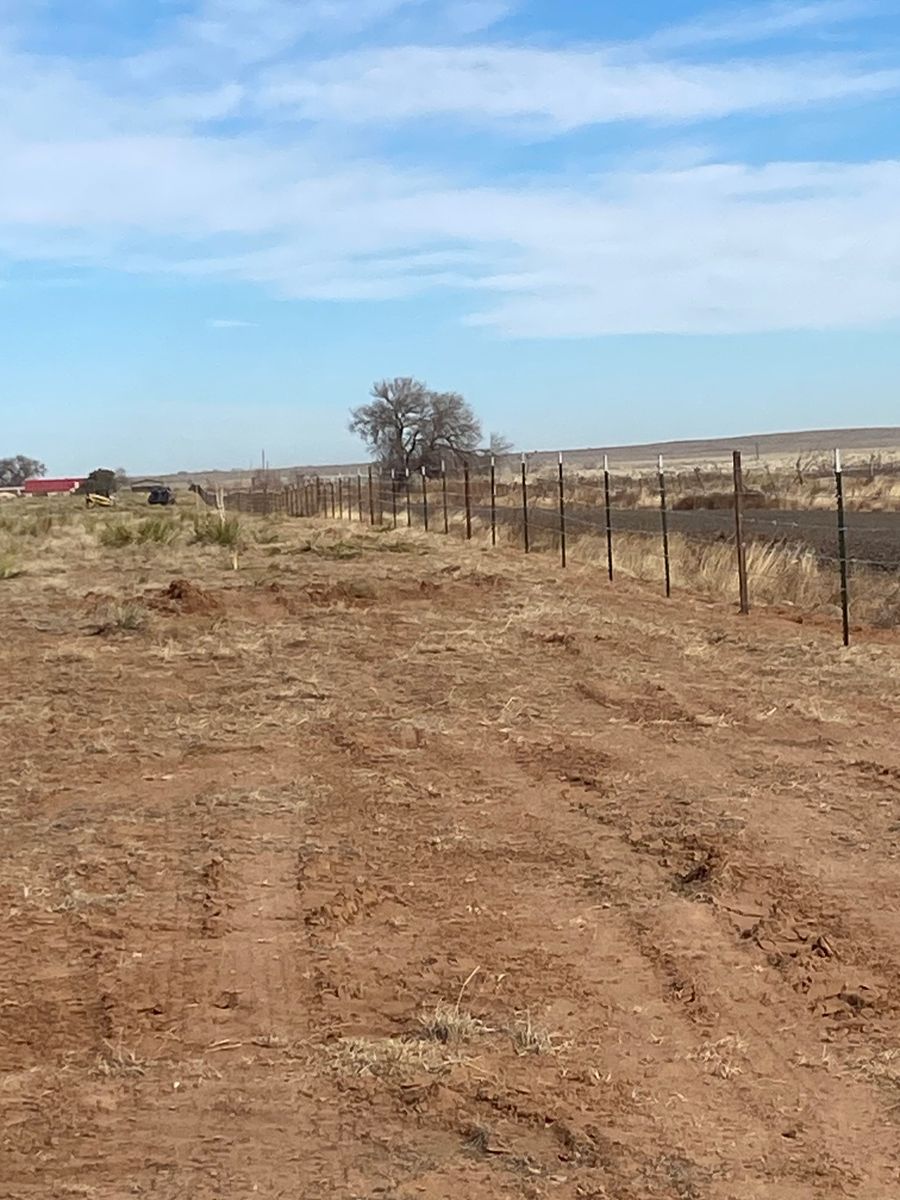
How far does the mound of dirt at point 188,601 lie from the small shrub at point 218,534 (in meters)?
11.4

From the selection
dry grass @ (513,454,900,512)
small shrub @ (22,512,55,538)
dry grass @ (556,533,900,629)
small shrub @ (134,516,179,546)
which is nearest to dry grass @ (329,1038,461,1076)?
dry grass @ (556,533,900,629)

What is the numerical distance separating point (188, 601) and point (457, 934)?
13611 millimetres

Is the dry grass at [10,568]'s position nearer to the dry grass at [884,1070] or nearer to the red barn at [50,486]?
the dry grass at [884,1070]

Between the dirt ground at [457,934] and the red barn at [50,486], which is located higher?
the red barn at [50,486]

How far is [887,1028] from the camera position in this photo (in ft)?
15.9

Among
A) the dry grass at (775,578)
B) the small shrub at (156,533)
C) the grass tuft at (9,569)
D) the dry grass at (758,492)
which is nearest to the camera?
the dry grass at (775,578)

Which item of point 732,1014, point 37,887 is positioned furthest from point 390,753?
point 732,1014

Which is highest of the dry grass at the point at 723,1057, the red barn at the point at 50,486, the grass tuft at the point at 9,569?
the red barn at the point at 50,486

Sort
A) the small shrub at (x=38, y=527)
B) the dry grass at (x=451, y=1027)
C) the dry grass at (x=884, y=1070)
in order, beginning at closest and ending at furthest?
the dry grass at (x=884, y=1070) < the dry grass at (x=451, y=1027) < the small shrub at (x=38, y=527)

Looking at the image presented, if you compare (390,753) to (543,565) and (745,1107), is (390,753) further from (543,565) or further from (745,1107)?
(543,565)

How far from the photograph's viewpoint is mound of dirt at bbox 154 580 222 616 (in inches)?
731

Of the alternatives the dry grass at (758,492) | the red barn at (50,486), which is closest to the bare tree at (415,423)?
the dry grass at (758,492)

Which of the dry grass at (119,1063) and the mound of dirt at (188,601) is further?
the mound of dirt at (188,601)

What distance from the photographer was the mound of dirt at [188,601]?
61.0ft
